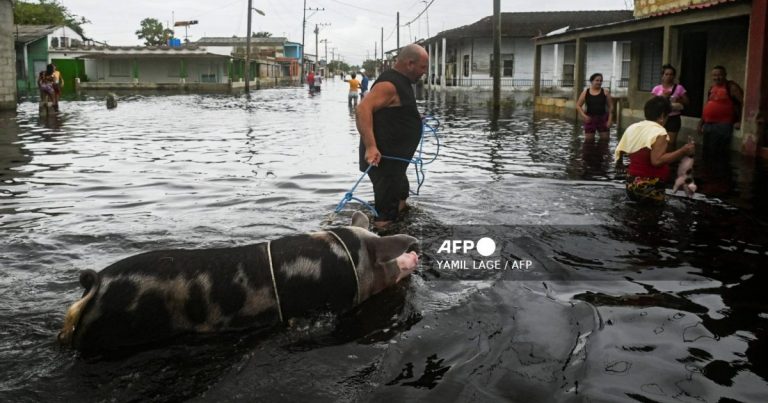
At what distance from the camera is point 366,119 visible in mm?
6652

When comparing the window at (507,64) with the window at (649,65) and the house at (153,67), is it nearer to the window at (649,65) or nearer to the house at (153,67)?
the house at (153,67)

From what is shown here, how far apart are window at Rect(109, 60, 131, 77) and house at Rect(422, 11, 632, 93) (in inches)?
1174

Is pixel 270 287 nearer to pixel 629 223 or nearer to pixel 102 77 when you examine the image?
pixel 629 223

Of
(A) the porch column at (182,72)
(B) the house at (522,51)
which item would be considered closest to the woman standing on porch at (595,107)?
(B) the house at (522,51)

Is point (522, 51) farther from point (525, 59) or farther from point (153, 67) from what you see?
point (153, 67)

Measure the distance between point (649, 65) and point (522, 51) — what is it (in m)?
24.9

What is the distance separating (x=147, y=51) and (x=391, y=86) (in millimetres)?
58070

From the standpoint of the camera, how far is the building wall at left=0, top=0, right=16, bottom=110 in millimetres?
25688

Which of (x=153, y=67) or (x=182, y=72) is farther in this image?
(x=153, y=67)

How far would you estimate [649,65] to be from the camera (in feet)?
72.6

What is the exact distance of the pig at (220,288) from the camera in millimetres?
3932

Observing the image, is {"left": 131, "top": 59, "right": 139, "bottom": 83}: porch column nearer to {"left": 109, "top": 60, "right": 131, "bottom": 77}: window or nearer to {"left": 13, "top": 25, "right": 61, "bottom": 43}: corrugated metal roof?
{"left": 109, "top": 60, "right": 131, "bottom": 77}: window

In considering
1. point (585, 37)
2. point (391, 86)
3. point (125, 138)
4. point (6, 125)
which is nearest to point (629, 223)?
point (391, 86)

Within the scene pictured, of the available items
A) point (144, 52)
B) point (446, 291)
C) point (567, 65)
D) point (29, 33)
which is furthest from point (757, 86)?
point (144, 52)
